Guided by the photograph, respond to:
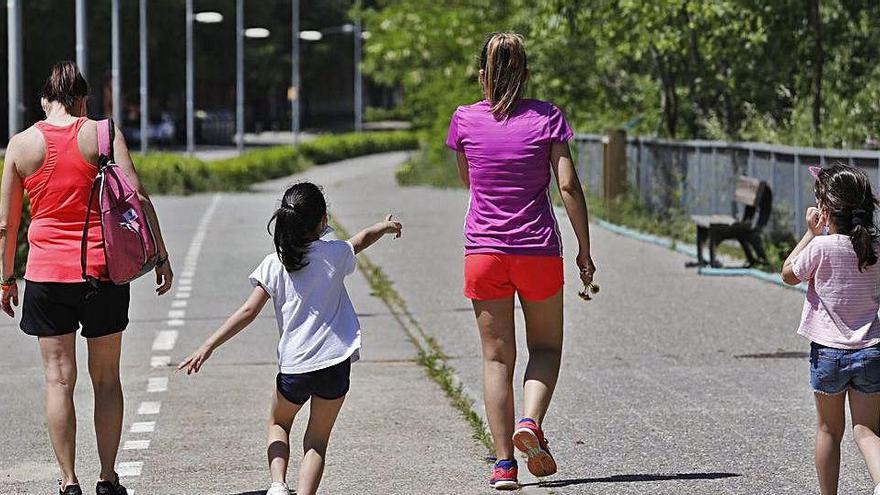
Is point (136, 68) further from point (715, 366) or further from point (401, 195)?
point (715, 366)

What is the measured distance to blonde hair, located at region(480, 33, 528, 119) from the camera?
6988mm

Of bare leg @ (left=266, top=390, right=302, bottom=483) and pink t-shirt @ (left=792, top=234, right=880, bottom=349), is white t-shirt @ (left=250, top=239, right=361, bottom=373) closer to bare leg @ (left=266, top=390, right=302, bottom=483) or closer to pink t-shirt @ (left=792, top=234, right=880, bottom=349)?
bare leg @ (left=266, top=390, right=302, bottom=483)

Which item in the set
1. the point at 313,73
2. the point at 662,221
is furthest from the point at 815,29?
the point at 313,73

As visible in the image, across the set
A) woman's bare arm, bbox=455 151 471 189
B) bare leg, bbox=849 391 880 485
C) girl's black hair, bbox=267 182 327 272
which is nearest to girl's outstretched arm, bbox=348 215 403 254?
girl's black hair, bbox=267 182 327 272

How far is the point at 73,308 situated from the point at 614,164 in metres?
20.5

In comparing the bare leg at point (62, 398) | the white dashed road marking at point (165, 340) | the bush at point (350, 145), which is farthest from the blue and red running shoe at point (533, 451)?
the bush at point (350, 145)

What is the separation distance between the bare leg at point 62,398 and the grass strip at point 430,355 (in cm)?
206

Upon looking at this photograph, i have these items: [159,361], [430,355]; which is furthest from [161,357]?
[430,355]

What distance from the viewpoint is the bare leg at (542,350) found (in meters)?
7.21

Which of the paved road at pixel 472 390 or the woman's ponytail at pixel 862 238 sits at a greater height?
the woman's ponytail at pixel 862 238

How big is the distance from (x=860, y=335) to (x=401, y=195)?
3143 centimetres

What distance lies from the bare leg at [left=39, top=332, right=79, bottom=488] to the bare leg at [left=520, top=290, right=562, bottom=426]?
1.76 m

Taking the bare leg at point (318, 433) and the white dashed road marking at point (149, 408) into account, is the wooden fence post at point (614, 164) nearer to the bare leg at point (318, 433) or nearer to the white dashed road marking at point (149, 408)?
the white dashed road marking at point (149, 408)

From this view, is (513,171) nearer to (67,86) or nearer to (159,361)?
(67,86)
